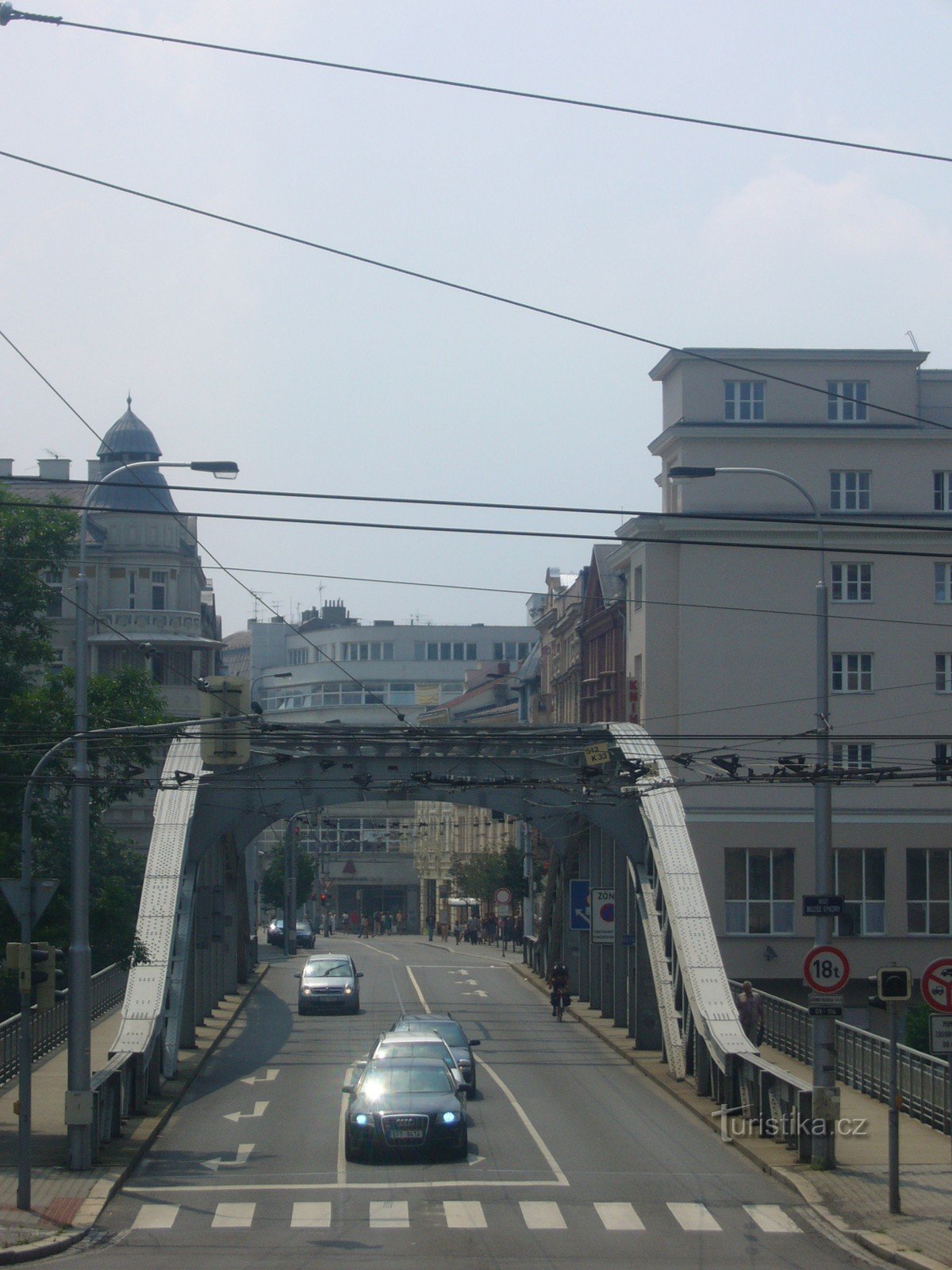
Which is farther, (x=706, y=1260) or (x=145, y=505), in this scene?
(x=145, y=505)

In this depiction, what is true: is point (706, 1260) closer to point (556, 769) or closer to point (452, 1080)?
point (452, 1080)

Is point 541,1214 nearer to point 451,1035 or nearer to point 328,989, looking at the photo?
point 451,1035

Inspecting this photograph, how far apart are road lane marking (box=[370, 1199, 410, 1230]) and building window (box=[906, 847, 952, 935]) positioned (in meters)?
34.2

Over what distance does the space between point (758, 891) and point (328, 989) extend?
14.0 metres

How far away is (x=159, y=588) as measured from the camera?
221 feet

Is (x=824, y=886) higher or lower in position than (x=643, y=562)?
lower

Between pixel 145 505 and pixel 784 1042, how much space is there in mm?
42656

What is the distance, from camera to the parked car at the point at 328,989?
46.2 metres

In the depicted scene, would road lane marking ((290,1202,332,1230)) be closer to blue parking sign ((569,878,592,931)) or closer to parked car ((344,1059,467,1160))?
parked car ((344,1059,467,1160))

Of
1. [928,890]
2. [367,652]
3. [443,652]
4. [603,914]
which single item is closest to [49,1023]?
[603,914]

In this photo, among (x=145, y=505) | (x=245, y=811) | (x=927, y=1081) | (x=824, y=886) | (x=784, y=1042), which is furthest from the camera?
(x=145, y=505)

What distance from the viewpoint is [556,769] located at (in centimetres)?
3894

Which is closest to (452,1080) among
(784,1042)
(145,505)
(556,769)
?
(784,1042)

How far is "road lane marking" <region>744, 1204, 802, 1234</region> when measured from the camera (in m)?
17.7
